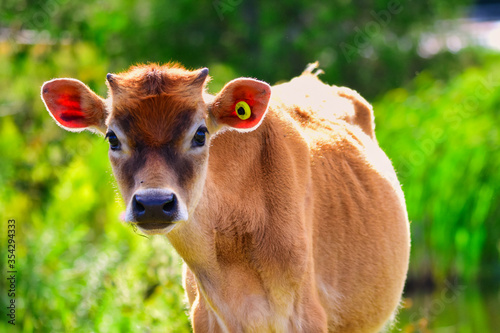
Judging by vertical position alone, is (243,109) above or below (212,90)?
above

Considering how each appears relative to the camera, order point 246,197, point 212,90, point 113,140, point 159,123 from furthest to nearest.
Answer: point 212,90 < point 246,197 < point 113,140 < point 159,123

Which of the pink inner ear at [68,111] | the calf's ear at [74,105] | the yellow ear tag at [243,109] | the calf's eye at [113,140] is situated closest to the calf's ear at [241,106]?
the yellow ear tag at [243,109]

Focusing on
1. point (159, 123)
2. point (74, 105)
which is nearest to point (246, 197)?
point (159, 123)

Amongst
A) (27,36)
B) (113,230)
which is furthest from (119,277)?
(27,36)

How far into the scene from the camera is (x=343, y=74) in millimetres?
18922

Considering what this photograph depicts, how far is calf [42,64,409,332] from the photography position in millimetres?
4402

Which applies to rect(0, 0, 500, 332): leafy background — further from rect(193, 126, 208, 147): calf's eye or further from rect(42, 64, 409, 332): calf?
rect(193, 126, 208, 147): calf's eye

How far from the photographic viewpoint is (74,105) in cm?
480

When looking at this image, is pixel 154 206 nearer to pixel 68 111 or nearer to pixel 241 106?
pixel 241 106

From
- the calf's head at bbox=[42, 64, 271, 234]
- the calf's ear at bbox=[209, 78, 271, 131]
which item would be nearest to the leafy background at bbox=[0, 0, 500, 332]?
the calf's head at bbox=[42, 64, 271, 234]

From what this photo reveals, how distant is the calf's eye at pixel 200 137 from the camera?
449 cm

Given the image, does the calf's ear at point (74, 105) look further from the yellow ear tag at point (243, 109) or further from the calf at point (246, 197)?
the yellow ear tag at point (243, 109)

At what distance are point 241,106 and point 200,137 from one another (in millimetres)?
322

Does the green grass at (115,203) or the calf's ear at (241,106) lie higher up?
the calf's ear at (241,106)
